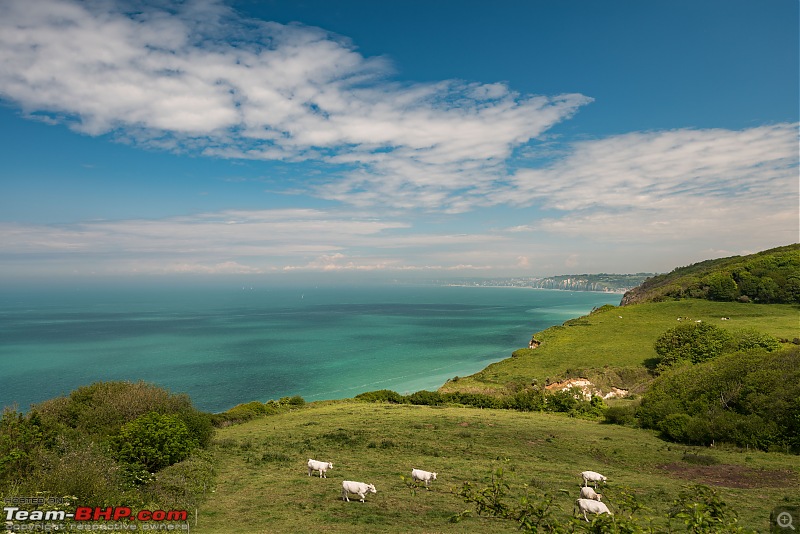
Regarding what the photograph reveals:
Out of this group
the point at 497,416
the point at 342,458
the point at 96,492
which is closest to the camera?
the point at 96,492

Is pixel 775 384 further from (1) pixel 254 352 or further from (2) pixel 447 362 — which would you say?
(1) pixel 254 352

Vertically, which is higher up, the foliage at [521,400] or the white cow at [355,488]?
the white cow at [355,488]

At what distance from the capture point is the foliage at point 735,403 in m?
30.6

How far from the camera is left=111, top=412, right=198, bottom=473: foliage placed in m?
23.5

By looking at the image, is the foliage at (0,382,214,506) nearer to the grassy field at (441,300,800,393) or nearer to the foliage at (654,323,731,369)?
the grassy field at (441,300,800,393)

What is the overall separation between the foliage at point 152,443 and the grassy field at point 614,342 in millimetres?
41316

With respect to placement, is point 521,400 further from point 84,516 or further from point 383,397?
point 84,516

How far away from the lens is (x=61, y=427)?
81.9 ft

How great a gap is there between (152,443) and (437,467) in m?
17.9

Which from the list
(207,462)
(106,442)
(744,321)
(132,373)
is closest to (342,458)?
(207,462)

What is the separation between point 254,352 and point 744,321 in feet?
389

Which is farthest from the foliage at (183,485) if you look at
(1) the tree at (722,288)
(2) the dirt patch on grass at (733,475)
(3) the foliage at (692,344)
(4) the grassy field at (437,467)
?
(1) the tree at (722,288)

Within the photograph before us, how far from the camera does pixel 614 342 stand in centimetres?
7600

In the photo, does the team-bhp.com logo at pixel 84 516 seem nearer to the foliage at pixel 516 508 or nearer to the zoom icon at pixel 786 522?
the foliage at pixel 516 508
